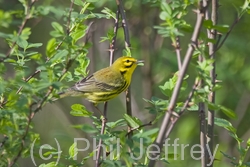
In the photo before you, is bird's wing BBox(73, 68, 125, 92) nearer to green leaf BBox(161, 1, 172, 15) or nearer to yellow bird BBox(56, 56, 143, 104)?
yellow bird BBox(56, 56, 143, 104)

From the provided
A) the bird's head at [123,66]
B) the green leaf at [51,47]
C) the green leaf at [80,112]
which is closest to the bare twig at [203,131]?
the green leaf at [80,112]

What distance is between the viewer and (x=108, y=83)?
416 cm

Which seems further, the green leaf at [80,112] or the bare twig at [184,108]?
the green leaf at [80,112]

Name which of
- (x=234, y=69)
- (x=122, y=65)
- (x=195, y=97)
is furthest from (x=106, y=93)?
(x=234, y=69)

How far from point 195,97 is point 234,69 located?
356 centimetres

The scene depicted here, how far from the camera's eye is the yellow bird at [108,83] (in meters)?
4.01

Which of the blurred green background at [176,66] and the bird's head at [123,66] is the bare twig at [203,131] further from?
the blurred green background at [176,66]

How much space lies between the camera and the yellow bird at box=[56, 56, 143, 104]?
4.01 metres

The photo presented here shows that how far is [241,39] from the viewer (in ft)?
18.6

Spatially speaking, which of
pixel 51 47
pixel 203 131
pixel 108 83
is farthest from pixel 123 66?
pixel 51 47

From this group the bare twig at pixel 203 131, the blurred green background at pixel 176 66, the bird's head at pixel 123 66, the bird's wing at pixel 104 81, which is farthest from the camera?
the blurred green background at pixel 176 66

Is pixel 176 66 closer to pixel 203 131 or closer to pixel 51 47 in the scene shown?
pixel 203 131

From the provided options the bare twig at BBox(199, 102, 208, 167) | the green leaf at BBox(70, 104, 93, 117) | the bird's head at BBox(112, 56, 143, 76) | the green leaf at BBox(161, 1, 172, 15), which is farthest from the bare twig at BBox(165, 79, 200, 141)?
the bird's head at BBox(112, 56, 143, 76)

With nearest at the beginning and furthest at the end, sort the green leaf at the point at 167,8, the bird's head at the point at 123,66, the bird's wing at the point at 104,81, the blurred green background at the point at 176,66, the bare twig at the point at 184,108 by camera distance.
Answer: the bare twig at the point at 184,108 → the green leaf at the point at 167,8 → the bird's head at the point at 123,66 → the bird's wing at the point at 104,81 → the blurred green background at the point at 176,66
